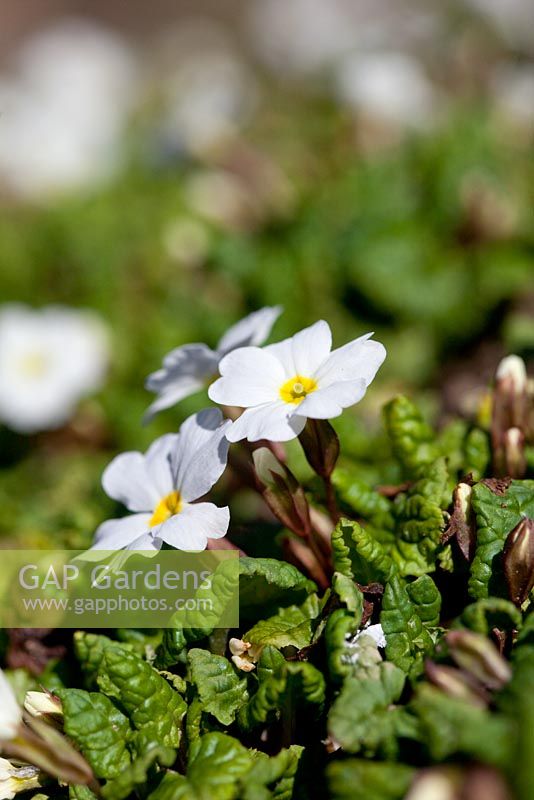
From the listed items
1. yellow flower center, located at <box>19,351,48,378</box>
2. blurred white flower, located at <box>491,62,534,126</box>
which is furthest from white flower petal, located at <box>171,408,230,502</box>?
blurred white flower, located at <box>491,62,534,126</box>

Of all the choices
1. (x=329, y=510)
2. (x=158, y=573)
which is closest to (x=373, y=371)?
(x=329, y=510)

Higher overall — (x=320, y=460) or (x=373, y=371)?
(x=373, y=371)

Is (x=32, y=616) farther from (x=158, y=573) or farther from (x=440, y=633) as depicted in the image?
(x=440, y=633)

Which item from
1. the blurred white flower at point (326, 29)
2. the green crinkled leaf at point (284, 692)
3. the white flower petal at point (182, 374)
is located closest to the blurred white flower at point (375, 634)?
the green crinkled leaf at point (284, 692)

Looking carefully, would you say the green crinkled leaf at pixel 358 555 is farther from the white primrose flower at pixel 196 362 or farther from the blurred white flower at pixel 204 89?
the blurred white flower at pixel 204 89

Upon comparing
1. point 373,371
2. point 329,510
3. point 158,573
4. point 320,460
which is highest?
point 373,371

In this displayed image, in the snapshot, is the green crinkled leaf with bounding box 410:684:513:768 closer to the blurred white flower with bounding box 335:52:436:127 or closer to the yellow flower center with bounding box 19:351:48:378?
the yellow flower center with bounding box 19:351:48:378

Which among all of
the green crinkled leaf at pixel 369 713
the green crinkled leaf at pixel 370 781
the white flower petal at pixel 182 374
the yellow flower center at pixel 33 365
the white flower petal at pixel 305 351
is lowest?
the yellow flower center at pixel 33 365
